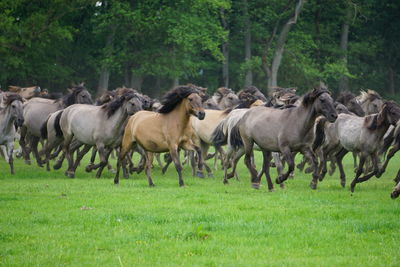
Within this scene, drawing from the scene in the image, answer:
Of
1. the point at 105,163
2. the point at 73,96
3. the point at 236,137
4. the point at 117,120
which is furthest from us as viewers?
the point at 73,96

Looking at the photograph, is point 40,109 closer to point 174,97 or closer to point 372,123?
point 174,97

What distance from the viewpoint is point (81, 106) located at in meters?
19.3

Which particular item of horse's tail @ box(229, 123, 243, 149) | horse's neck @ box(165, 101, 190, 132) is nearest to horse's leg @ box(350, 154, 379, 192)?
horse's tail @ box(229, 123, 243, 149)

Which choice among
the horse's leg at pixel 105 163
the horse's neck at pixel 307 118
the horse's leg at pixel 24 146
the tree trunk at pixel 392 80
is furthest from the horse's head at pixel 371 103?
the tree trunk at pixel 392 80

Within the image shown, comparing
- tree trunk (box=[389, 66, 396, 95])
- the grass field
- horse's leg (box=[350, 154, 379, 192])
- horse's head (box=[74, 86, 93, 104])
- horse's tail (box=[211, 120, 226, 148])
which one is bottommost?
the grass field

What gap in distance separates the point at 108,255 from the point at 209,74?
5078 cm

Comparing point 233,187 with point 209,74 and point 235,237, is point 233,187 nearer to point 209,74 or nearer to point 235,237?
point 235,237

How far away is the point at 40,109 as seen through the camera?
22406 mm

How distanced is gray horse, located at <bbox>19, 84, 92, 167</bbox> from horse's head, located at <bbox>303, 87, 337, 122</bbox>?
8670 millimetres

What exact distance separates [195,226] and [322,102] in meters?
5.50

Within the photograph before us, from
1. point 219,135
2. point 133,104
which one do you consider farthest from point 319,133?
point 133,104

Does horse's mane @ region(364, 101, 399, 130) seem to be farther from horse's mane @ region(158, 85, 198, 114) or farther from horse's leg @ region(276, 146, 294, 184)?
horse's mane @ region(158, 85, 198, 114)

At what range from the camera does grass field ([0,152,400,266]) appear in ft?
27.3

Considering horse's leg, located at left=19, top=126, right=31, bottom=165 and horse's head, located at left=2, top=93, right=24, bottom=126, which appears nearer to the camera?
horse's head, located at left=2, top=93, right=24, bottom=126
